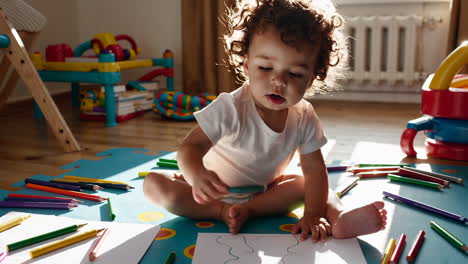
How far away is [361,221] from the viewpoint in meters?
0.74

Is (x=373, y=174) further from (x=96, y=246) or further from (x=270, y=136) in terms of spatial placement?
(x=96, y=246)

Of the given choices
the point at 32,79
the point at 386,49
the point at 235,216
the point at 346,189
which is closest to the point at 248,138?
the point at 235,216

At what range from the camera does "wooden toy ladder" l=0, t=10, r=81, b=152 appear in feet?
4.73

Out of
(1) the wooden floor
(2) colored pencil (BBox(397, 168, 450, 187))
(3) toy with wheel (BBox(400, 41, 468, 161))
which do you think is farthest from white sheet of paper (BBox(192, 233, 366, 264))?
(3) toy with wheel (BBox(400, 41, 468, 161))

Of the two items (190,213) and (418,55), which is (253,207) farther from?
(418,55)

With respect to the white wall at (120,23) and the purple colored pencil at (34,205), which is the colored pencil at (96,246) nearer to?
the purple colored pencil at (34,205)

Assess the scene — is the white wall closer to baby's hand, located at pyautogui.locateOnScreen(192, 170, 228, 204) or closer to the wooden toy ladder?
the wooden toy ladder

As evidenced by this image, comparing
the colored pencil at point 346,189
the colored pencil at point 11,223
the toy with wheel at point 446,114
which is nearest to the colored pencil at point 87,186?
the colored pencil at point 11,223

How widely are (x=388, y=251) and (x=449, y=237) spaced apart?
143mm

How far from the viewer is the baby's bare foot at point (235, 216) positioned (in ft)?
2.66

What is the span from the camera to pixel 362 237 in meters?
0.81

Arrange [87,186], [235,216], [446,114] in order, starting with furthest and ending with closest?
1. [446,114]
2. [87,186]
3. [235,216]

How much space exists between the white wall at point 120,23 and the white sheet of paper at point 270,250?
2130 millimetres

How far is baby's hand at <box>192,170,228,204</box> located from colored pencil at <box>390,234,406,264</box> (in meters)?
0.28
